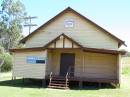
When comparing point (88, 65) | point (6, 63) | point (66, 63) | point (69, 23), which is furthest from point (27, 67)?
point (6, 63)

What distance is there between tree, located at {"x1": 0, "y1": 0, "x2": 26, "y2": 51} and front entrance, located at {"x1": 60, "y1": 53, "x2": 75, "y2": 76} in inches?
1252

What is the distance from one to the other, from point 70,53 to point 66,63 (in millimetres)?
981

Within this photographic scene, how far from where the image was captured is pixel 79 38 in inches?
1164

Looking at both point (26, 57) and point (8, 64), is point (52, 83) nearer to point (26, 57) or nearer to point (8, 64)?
point (26, 57)

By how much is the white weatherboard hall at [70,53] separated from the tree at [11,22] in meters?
30.3

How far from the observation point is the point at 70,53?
98.0ft

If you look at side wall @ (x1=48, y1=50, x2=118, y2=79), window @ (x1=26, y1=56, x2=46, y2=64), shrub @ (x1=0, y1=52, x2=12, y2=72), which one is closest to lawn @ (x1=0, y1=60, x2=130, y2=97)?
window @ (x1=26, y1=56, x2=46, y2=64)

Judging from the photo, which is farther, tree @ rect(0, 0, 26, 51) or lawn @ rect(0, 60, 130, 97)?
tree @ rect(0, 0, 26, 51)

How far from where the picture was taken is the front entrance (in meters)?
29.7

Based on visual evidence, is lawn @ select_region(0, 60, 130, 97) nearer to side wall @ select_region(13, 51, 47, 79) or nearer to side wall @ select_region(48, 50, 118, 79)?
side wall @ select_region(13, 51, 47, 79)

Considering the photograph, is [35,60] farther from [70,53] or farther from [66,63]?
[70,53]

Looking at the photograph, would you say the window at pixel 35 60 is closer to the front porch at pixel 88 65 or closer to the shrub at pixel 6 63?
the front porch at pixel 88 65

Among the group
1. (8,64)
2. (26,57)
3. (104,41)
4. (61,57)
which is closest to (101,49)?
(104,41)

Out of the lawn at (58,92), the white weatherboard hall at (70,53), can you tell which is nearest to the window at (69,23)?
the white weatherboard hall at (70,53)
